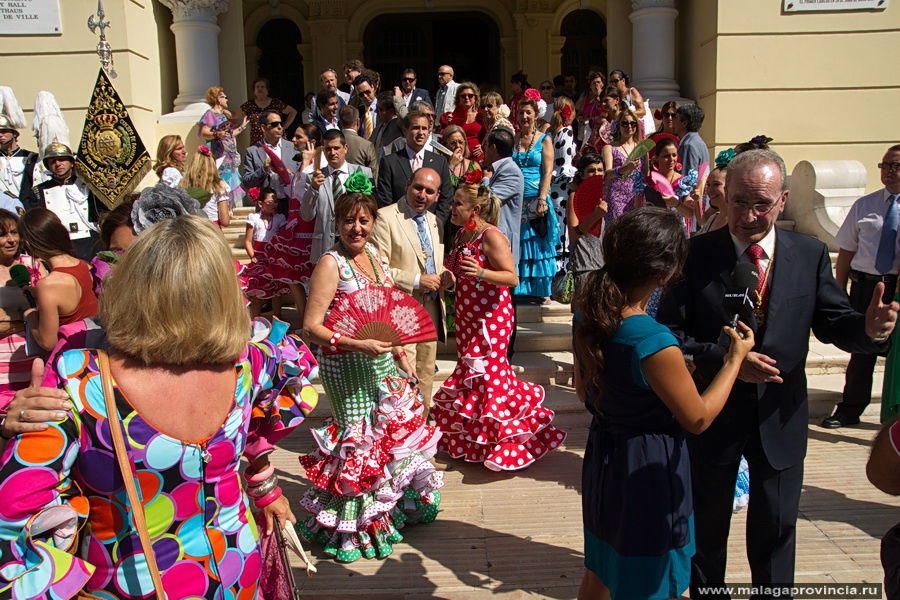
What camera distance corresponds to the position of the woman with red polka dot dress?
471 cm

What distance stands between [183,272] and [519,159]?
5.94m

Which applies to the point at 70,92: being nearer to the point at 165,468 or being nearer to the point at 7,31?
the point at 7,31

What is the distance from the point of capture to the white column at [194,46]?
10.1 meters

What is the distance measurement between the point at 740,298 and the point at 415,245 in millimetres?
2641

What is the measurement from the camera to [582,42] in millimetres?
16234

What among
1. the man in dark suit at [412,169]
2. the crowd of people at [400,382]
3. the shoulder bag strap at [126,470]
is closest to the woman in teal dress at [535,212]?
the crowd of people at [400,382]

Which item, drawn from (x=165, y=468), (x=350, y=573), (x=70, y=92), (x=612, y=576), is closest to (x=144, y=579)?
(x=165, y=468)

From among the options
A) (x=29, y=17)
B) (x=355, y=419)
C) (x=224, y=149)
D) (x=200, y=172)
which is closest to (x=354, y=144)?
(x=200, y=172)

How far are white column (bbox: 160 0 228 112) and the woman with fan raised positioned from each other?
749 cm

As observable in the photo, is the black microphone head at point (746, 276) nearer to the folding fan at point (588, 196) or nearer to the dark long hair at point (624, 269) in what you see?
the dark long hair at point (624, 269)

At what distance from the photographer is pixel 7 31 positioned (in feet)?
29.4

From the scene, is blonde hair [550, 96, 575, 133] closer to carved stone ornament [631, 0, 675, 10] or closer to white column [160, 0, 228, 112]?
carved stone ornament [631, 0, 675, 10]

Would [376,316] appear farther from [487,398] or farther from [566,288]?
[566,288]

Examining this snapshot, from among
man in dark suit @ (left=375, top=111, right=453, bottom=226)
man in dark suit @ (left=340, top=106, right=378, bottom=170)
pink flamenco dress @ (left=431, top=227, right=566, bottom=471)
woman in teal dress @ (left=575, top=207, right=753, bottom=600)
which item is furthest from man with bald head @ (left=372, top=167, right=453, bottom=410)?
man in dark suit @ (left=340, top=106, right=378, bottom=170)
